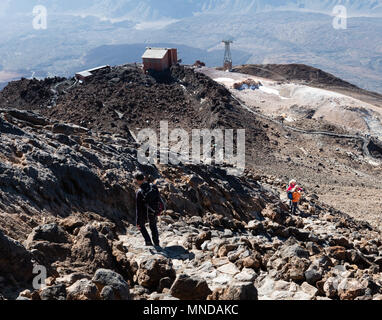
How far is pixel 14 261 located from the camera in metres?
5.73

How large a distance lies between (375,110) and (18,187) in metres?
45.5

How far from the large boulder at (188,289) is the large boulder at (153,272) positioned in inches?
23.8

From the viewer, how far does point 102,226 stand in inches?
316

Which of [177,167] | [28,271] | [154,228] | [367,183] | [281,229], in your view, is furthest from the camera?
[367,183]

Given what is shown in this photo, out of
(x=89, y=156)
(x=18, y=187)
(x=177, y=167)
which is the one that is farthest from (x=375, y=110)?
(x=18, y=187)

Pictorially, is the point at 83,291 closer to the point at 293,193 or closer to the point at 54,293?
the point at 54,293

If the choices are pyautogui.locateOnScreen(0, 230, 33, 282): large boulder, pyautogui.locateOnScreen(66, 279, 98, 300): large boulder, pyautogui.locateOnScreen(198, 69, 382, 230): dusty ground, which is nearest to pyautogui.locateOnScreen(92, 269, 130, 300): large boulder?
pyautogui.locateOnScreen(66, 279, 98, 300): large boulder

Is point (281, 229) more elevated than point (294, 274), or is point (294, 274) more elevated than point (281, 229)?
point (294, 274)

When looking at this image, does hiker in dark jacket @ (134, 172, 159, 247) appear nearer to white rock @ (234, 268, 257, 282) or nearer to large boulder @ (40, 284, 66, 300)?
white rock @ (234, 268, 257, 282)

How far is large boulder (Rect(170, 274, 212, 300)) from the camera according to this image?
5.79 meters

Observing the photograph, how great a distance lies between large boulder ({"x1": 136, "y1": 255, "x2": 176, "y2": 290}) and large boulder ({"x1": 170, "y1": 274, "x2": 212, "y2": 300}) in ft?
1.99
